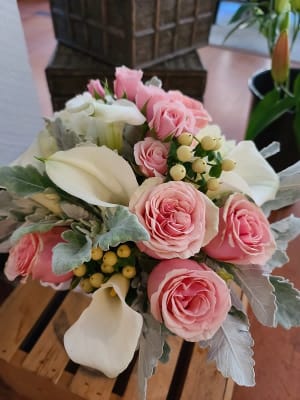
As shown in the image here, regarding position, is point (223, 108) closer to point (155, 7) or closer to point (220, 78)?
point (220, 78)

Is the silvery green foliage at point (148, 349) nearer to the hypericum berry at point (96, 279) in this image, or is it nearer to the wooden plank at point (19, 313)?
the hypericum berry at point (96, 279)

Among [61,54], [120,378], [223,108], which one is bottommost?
[120,378]

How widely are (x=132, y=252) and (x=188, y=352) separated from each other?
0.17m

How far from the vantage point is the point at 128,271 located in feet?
1.04

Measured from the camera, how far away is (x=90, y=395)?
1.15 ft

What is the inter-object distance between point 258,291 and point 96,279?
15 cm

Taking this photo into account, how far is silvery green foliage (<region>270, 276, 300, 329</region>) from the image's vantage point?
1.08 feet

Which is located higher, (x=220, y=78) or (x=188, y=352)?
(x=220, y=78)

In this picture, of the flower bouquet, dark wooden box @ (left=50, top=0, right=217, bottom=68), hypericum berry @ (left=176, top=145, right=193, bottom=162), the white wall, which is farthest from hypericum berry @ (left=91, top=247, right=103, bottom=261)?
dark wooden box @ (left=50, top=0, right=217, bottom=68)

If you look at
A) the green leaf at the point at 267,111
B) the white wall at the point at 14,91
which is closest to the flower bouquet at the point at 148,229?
the white wall at the point at 14,91

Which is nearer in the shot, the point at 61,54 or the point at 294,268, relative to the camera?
the point at 294,268

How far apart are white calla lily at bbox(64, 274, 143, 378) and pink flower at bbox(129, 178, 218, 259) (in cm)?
5

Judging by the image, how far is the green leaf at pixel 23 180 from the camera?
306mm

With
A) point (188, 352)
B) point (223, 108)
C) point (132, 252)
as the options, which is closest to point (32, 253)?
point (132, 252)
